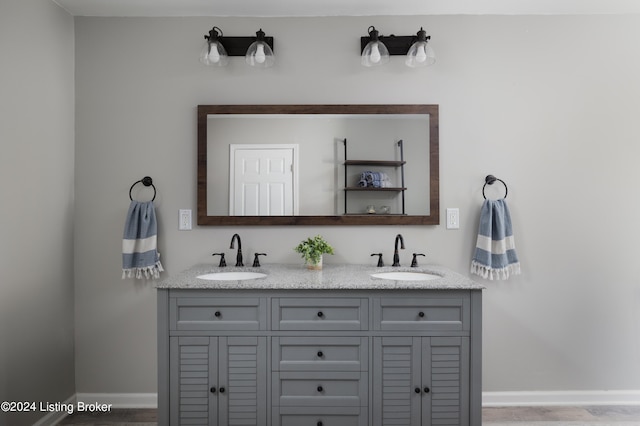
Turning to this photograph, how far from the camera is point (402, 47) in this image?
2443mm

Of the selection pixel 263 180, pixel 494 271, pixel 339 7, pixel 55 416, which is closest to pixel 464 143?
pixel 494 271

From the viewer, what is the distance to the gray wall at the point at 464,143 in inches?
97.4

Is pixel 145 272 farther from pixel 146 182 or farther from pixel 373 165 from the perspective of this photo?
pixel 373 165

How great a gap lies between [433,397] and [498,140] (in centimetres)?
156

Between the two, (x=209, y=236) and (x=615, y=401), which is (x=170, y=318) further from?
(x=615, y=401)

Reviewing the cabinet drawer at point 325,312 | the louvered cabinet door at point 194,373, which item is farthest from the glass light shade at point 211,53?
the louvered cabinet door at point 194,373

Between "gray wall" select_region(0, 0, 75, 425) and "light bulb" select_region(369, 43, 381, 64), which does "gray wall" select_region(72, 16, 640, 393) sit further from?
"light bulb" select_region(369, 43, 381, 64)

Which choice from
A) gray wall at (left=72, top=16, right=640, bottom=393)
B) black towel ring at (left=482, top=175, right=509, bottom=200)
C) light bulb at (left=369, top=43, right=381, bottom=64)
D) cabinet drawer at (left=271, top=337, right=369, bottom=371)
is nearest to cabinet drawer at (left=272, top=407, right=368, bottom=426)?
cabinet drawer at (left=271, top=337, right=369, bottom=371)

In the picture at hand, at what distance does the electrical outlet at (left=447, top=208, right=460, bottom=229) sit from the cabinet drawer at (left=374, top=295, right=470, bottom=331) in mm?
712

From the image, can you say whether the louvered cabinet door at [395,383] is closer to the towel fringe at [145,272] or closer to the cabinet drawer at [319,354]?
the cabinet drawer at [319,354]

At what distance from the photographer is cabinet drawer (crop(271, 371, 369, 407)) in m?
1.84

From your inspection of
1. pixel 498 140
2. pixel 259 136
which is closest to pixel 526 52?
pixel 498 140

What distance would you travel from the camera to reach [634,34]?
8.13 ft

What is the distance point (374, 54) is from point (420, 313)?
144 cm
